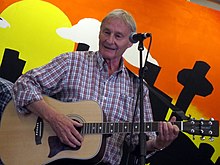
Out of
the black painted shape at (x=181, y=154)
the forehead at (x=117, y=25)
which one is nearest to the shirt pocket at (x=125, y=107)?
the forehead at (x=117, y=25)

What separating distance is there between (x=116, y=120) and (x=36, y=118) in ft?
1.26

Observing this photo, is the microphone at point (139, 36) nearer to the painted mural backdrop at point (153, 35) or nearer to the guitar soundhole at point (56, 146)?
the guitar soundhole at point (56, 146)

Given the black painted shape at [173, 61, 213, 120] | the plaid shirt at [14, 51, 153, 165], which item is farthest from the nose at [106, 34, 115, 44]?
the black painted shape at [173, 61, 213, 120]

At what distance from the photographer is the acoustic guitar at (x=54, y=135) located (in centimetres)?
159

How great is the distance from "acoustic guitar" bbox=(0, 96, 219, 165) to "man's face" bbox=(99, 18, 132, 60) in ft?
1.01

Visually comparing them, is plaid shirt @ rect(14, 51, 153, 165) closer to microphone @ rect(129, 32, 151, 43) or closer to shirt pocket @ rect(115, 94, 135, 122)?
shirt pocket @ rect(115, 94, 135, 122)

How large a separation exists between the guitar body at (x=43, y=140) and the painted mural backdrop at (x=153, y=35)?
0.46 metres

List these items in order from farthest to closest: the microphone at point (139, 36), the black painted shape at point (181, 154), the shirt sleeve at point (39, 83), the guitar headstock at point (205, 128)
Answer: the black painted shape at point (181, 154) < the shirt sleeve at point (39, 83) < the guitar headstock at point (205, 128) < the microphone at point (139, 36)

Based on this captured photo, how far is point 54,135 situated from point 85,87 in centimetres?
28

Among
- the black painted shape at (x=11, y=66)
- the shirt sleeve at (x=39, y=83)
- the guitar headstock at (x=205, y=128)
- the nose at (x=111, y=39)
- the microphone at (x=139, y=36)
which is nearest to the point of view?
the microphone at (x=139, y=36)

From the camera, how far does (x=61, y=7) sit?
2.22 metres

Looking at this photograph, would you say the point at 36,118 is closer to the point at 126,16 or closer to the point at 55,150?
the point at 55,150

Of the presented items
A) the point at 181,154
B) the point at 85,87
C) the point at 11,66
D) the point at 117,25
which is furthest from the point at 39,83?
the point at 181,154

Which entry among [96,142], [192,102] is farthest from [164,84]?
Answer: [96,142]
